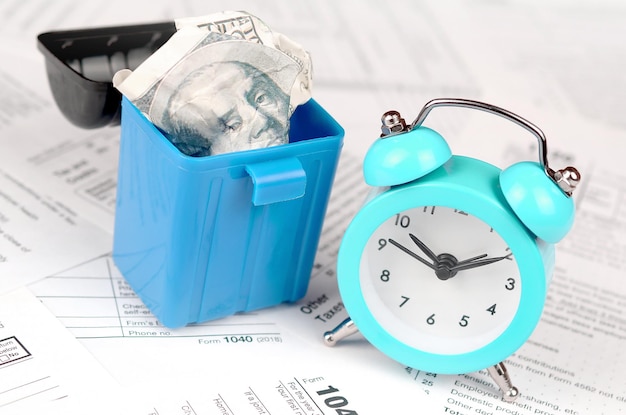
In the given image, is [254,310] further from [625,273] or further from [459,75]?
[459,75]

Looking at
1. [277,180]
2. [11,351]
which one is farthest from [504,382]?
[11,351]

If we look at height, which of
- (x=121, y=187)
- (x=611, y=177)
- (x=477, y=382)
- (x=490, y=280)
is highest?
(x=121, y=187)

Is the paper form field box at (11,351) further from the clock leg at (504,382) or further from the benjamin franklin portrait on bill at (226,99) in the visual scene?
the clock leg at (504,382)

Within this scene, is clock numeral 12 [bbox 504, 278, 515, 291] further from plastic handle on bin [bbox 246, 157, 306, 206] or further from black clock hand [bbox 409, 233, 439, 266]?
plastic handle on bin [bbox 246, 157, 306, 206]

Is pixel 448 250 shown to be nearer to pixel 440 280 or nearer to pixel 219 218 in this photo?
pixel 440 280

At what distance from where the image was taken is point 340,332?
0.88 meters

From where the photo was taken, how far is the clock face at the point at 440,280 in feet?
2.68

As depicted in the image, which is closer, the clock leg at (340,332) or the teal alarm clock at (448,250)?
the teal alarm clock at (448,250)

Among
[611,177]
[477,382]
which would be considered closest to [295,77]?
[477,382]

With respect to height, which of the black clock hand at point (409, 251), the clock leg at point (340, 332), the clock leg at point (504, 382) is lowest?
the clock leg at point (504, 382)

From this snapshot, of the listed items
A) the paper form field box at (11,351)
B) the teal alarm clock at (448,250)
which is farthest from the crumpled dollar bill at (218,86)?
the paper form field box at (11,351)

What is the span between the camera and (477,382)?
2.87 feet

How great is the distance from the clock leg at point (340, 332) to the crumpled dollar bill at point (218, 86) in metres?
0.19

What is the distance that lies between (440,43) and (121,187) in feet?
2.52
